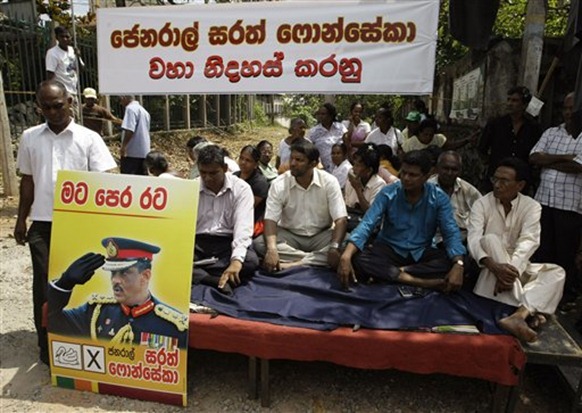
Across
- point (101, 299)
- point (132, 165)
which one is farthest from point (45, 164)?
point (132, 165)

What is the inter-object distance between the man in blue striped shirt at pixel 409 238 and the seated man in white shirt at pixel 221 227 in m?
0.72

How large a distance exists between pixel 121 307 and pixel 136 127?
12.5 ft

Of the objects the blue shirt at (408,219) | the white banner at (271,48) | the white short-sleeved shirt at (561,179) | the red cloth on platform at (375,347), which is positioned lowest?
the red cloth on platform at (375,347)

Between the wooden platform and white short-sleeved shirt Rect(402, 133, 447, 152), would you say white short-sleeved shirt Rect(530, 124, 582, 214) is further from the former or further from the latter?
white short-sleeved shirt Rect(402, 133, 447, 152)

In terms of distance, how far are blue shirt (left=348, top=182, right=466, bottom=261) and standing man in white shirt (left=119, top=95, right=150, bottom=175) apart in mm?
3734

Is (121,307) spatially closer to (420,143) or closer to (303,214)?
(303,214)

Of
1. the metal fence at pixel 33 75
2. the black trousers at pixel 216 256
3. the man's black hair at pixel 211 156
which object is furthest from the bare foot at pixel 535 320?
the metal fence at pixel 33 75

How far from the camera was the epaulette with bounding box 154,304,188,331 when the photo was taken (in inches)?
106

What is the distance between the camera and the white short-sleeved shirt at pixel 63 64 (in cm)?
680

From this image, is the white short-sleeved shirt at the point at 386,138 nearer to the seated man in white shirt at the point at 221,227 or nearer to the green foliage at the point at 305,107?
the seated man in white shirt at the point at 221,227

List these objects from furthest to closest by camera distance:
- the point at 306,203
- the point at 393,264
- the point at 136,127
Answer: the point at 136,127
the point at 306,203
the point at 393,264

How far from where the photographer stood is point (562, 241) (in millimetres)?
3463

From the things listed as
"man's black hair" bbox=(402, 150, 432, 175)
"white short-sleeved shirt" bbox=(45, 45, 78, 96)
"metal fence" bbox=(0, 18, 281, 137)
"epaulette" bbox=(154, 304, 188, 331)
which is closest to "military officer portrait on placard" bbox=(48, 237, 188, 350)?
"epaulette" bbox=(154, 304, 188, 331)

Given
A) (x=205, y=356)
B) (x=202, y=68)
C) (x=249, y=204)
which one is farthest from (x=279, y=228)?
(x=202, y=68)
